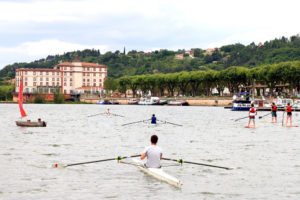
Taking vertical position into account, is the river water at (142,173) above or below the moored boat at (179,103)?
below

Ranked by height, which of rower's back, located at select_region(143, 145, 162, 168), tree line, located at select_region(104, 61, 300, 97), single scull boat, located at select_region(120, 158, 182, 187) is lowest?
single scull boat, located at select_region(120, 158, 182, 187)

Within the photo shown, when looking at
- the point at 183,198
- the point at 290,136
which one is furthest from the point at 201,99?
the point at 183,198

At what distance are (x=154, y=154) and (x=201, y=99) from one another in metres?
165

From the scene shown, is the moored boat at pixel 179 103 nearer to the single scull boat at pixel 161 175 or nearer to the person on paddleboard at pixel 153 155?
the single scull boat at pixel 161 175

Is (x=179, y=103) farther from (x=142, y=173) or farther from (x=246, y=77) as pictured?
(x=142, y=173)

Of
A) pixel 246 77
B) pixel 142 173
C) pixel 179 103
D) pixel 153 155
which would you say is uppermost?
pixel 246 77

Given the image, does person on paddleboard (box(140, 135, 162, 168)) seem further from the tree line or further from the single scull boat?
the tree line

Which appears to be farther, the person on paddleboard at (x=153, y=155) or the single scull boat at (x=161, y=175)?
the person on paddleboard at (x=153, y=155)

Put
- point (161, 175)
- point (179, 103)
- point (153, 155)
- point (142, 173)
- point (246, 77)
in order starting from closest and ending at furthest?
point (161, 175) < point (153, 155) < point (142, 173) < point (246, 77) < point (179, 103)

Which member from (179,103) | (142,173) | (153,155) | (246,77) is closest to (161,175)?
(153,155)

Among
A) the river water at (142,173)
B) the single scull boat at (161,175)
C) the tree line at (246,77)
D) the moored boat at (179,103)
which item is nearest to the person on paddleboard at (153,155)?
the single scull boat at (161,175)

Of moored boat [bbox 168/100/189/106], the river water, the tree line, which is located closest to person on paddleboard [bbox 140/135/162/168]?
the river water

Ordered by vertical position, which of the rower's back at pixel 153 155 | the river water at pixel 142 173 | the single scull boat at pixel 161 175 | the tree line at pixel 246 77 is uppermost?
the tree line at pixel 246 77

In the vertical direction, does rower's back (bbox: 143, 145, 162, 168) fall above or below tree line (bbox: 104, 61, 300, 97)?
below
